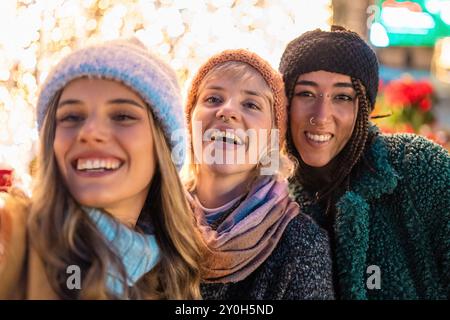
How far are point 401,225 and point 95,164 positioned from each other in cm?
110

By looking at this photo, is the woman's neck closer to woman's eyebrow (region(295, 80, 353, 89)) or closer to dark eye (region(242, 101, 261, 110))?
dark eye (region(242, 101, 261, 110))

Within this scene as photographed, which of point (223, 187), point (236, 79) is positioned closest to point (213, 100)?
point (236, 79)

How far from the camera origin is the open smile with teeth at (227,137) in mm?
2041

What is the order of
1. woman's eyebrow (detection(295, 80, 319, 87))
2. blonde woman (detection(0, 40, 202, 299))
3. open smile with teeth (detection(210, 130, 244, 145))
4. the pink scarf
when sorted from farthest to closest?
woman's eyebrow (detection(295, 80, 319, 87)) → open smile with teeth (detection(210, 130, 244, 145)) → the pink scarf → blonde woman (detection(0, 40, 202, 299))

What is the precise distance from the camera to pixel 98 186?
166 cm

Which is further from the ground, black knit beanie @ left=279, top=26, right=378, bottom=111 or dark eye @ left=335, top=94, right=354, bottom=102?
black knit beanie @ left=279, top=26, right=378, bottom=111

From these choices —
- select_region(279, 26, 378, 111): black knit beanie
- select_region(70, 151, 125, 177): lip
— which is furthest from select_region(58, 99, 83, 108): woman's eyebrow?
select_region(279, 26, 378, 111): black knit beanie

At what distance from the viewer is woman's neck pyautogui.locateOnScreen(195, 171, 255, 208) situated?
212cm

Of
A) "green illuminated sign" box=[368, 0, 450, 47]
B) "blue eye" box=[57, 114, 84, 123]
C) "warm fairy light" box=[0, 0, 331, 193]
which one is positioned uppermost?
"green illuminated sign" box=[368, 0, 450, 47]

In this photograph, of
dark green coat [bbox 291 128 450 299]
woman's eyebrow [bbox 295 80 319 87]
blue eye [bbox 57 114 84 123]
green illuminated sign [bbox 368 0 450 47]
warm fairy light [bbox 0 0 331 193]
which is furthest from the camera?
green illuminated sign [bbox 368 0 450 47]

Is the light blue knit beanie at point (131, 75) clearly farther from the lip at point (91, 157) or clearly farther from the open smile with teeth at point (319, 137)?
the open smile with teeth at point (319, 137)

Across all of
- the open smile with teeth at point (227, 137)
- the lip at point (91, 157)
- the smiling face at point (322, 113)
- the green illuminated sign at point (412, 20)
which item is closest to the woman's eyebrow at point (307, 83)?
the smiling face at point (322, 113)

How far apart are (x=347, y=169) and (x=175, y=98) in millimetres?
748

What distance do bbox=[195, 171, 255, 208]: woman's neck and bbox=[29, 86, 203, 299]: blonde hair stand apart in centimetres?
23
